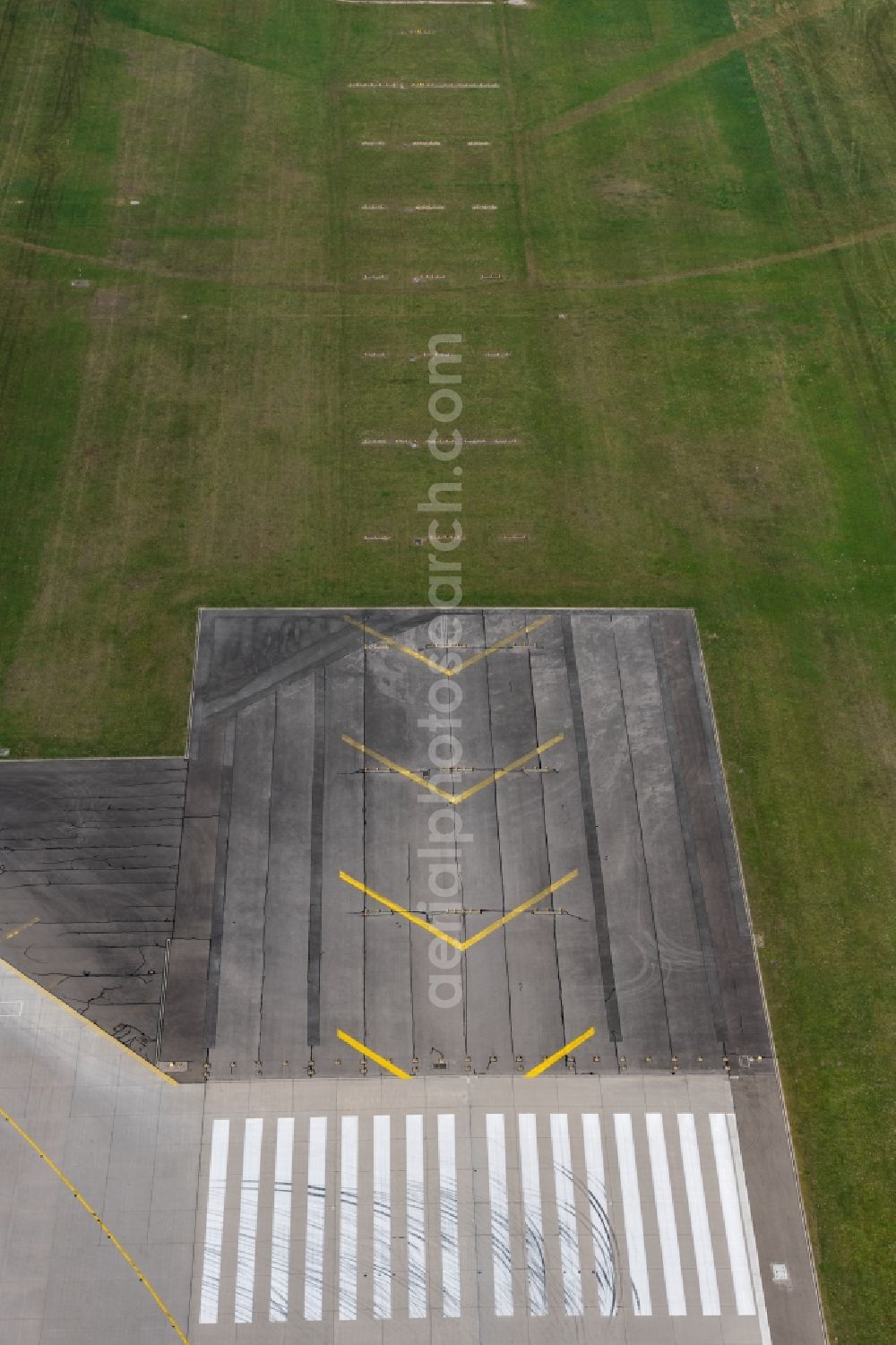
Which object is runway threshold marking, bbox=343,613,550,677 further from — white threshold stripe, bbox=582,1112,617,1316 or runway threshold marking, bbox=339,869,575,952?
white threshold stripe, bbox=582,1112,617,1316

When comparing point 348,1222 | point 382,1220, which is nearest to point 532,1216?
point 382,1220

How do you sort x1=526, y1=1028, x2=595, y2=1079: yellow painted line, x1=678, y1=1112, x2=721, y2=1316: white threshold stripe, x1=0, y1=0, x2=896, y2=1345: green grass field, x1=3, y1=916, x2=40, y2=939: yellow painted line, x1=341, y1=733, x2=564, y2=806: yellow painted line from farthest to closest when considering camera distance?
x1=0, y1=0, x2=896, y2=1345: green grass field
x1=341, y1=733, x2=564, y2=806: yellow painted line
x1=3, y1=916, x2=40, y2=939: yellow painted line
x1=526, y1=1028, x2=595, y2=1079: yellow painted line
x1=678, y1=1112, x2=721, y2=1316: white threshold stripe

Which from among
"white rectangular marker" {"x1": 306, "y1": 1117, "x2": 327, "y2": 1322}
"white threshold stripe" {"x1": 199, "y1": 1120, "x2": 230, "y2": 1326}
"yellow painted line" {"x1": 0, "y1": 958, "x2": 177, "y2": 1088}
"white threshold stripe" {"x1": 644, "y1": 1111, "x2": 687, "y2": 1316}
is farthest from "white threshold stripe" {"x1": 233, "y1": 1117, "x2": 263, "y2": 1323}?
"white threshold stripe" {"x1": 644, "y1": 1111, "x2": 687, "y2": 1316}

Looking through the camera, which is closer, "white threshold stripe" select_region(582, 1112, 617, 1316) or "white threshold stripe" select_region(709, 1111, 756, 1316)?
"white threshold stripe" select_region(582, 1112, 617, 1316)

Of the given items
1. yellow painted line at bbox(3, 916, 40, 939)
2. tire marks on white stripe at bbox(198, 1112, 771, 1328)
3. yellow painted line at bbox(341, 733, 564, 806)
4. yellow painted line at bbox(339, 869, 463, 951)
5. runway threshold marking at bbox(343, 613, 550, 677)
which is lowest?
tire marks on white stripe at bbox(198, 1112, 771, 1328)

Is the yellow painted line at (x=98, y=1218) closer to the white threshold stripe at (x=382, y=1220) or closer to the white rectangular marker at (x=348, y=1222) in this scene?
the white rectangular marker at (x=348, y=1222)

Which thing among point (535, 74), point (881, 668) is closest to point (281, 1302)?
point (881, 668)
